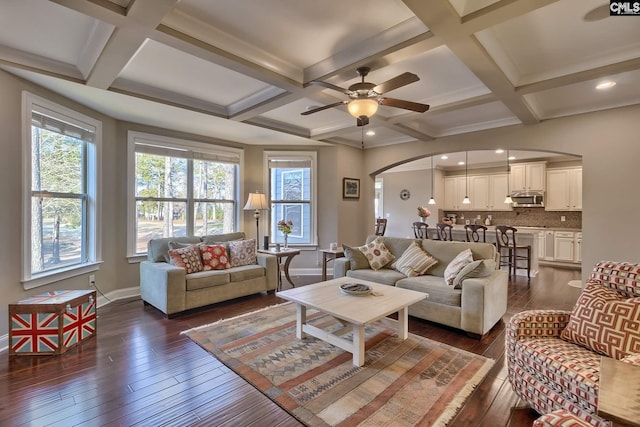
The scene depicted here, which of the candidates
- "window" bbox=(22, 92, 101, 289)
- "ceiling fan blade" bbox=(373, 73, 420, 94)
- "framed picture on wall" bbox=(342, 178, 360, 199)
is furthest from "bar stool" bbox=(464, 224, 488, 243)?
"window" bbox=(22, 92, 101, 289)

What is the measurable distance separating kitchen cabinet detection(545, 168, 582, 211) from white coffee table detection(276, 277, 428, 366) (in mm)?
6390

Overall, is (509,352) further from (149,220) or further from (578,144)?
(149,220)

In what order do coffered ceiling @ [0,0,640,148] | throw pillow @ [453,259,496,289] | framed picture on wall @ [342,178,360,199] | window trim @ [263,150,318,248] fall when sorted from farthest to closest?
framed picture on wall @ [342,178,360,199] → window trim @ [263,150,318,248] → throw pillow @ [453,259,496,289] → coffered ceiling @ [0,0,640,148]

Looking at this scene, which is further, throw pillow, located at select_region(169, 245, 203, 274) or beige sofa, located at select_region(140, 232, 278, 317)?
throw pillow, located at select_region(169, 245, 203, 274)

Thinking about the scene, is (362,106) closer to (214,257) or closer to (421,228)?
(214,257)

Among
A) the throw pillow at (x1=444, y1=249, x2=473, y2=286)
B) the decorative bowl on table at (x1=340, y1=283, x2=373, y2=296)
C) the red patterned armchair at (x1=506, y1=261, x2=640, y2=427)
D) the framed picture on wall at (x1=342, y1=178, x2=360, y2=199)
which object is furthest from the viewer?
the framed picture on wall at (x1=342, y1=178, x2=360, y2=199)

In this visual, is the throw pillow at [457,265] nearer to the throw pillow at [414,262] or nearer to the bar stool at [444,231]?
the throw pillow at [414,262]

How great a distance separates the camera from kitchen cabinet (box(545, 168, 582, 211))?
6.95 meters

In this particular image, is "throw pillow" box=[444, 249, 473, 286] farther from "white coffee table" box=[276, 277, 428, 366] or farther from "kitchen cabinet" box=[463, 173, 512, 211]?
"kitchen cabinet" box=[463, 173, 512, 211]

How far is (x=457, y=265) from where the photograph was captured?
3439 mm

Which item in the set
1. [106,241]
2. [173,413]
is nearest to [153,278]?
[106,241]

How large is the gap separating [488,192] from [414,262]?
5710mm

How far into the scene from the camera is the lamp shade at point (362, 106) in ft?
8.67

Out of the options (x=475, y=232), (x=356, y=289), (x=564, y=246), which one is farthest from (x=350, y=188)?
(x=564, y=246)
